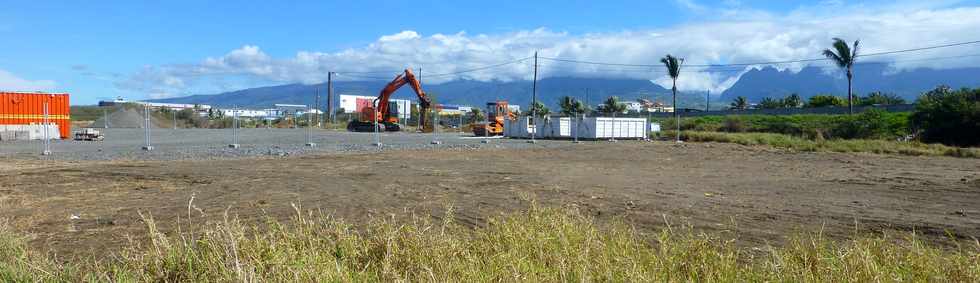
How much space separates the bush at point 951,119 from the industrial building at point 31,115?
44.9 m

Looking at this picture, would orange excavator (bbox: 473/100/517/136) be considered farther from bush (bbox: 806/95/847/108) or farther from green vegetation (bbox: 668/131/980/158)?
bush (bbox: 806/95/847/108)

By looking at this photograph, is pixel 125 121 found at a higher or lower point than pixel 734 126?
higher

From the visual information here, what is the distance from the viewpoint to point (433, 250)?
199 inches

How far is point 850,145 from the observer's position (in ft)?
108

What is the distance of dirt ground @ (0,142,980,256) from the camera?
9047 millimetres

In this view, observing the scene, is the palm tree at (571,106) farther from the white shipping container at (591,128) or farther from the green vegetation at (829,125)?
the white shipping container at (591,128)

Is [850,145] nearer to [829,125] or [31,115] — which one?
[829,125]

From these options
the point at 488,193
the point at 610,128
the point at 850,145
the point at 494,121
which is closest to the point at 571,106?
the point at 494,121

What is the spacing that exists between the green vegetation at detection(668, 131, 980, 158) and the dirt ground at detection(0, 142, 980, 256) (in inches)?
268

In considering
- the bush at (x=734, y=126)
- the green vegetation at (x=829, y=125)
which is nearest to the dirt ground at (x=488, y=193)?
the green vegetation at (x=829, y=125)

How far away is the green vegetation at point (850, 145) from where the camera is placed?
1163 inches

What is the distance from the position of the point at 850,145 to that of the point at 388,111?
3504 cm

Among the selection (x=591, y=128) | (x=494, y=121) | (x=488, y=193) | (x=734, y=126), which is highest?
(x=494, y=121)

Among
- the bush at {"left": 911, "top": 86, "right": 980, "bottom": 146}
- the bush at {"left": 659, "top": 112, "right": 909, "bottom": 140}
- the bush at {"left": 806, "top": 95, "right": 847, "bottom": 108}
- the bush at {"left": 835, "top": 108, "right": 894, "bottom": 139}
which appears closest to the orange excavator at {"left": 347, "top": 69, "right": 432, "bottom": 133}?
the bush at {"left": 659, "top": 112, "right": 909, "bottom": 140}
